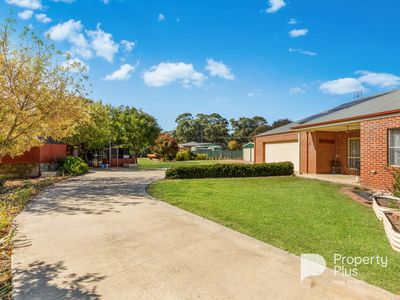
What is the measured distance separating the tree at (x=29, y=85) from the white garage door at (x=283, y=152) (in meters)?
14.1

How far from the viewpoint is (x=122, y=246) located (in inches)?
170

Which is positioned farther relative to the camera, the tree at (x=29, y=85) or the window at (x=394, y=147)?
the window at (x=394, y=147)

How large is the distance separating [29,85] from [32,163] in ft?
25.7

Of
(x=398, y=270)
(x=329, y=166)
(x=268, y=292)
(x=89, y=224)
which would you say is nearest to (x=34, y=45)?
(x=89, y=224)

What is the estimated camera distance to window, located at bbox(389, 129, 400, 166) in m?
9.10

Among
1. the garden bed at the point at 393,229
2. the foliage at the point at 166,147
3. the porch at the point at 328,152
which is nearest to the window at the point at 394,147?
the garden bed at the point at 393,229

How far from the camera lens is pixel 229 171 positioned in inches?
585

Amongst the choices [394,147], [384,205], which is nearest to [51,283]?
[384,205]

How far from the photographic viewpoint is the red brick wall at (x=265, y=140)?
1769cm

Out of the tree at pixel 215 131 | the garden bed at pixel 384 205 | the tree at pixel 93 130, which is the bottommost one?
the garden bed at pixel 384 205

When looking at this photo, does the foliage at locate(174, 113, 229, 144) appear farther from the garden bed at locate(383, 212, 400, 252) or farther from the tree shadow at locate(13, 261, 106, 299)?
the tree shadow at locate(13, 261, 106, 299)

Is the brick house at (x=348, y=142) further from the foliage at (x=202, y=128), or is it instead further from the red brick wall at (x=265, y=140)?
the foliage at (x=202, y=128)

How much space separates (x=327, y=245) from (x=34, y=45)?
10.8 metres

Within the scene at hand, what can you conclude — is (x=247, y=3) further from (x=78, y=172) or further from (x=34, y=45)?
(x=78, y=172)
